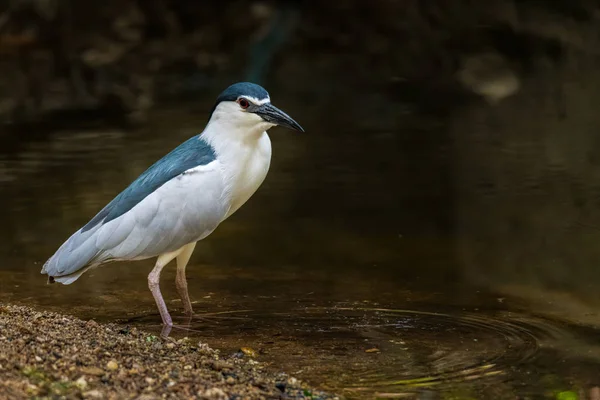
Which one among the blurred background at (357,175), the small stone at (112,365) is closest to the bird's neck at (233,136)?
the blurred background at (357,175)

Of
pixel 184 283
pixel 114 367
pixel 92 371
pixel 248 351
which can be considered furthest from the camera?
pixel 184 283

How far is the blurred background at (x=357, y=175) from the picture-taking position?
20.0ft

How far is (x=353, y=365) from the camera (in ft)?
18.4

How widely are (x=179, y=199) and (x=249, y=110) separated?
731 mm

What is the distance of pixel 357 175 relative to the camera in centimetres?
1086

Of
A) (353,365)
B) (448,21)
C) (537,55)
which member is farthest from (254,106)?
(448,21)

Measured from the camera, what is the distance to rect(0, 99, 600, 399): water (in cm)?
568

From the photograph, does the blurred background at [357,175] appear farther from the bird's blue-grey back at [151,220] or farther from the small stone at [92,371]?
the small stone at [92,371]

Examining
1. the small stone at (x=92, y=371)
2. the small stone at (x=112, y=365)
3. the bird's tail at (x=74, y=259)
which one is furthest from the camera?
the bird's tail at (x=74, y=259)

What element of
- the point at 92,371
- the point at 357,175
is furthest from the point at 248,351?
the point at 357,175

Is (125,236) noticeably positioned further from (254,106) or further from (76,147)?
(76,147)

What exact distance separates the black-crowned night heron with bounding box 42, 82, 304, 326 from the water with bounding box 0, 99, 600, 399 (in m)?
0.53

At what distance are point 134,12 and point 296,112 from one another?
8.90m

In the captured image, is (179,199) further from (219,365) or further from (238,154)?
(219,365)
